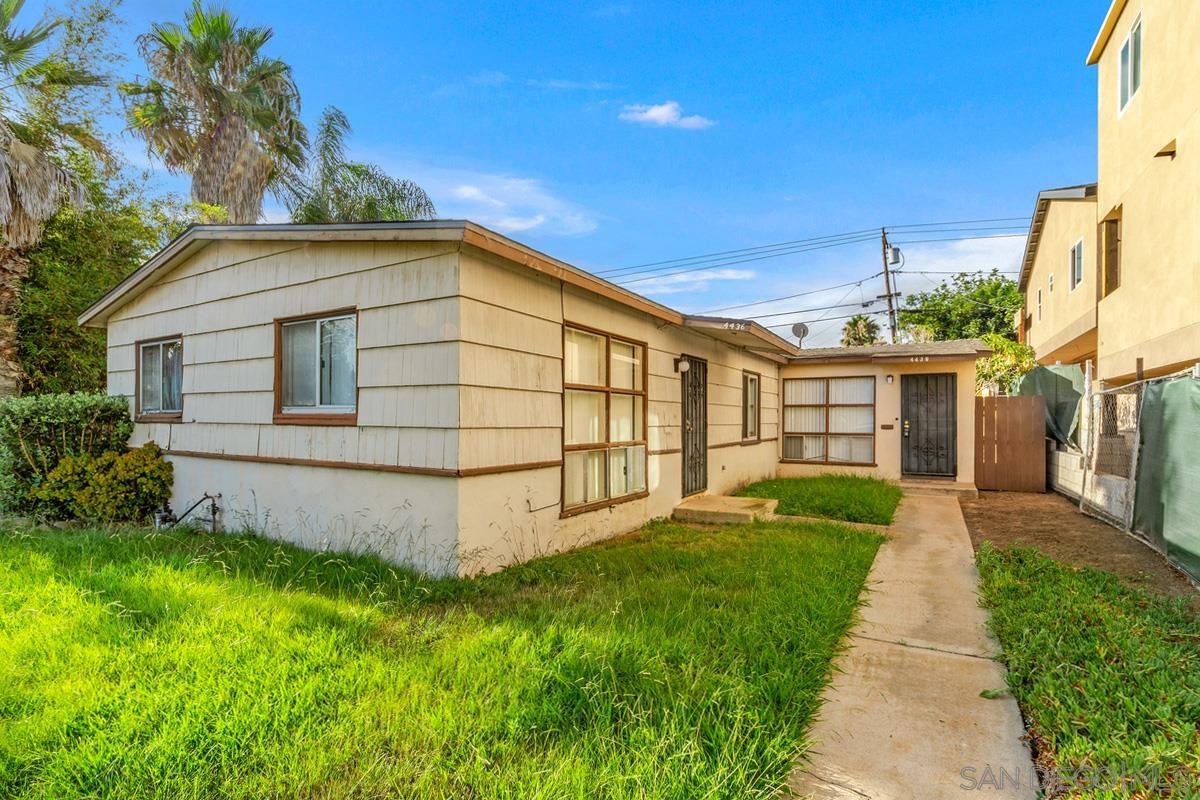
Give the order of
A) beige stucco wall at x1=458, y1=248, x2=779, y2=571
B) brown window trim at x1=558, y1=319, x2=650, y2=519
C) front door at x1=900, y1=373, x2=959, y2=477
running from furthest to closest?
front door at x1=900, y1=373, x2=959, y2=477
brown window trim at x1=558, y1=319, x2=650, y2=519
beige stucco wall at x1=458, y1=248, x2=779, y2=571

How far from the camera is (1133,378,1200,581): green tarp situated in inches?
180

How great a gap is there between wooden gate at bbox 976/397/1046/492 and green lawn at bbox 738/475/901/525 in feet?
5.84

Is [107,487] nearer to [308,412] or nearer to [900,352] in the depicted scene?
[308,412]

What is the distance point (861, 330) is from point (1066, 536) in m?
24.9

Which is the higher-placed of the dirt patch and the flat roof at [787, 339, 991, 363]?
the flat roof at [787, 339, 991, 363]

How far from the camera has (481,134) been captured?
47.1 ft

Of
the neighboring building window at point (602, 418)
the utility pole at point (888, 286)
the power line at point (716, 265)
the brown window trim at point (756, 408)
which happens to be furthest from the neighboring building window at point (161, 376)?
the utility pole at point (888, 286)

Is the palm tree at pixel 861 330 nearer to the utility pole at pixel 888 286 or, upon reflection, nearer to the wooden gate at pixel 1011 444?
the utility pole at pixel 888 286

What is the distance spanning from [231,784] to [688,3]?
1125cm

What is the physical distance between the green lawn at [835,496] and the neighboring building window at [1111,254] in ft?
18.7

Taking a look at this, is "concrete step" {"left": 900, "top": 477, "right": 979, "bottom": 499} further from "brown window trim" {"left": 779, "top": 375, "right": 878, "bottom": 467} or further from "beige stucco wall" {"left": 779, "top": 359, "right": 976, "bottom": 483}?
"brown window trim" {"left": 779, "top": 375, "right": 878, "bottom": 467}

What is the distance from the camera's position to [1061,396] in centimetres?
977

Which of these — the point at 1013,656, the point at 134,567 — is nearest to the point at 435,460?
the point at 134,567

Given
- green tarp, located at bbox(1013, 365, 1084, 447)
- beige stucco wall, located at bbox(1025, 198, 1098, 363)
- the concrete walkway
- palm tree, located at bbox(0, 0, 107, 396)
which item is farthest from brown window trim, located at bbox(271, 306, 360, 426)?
beige stucco wall, located at bbox(1025, 198, 1098, 363)
